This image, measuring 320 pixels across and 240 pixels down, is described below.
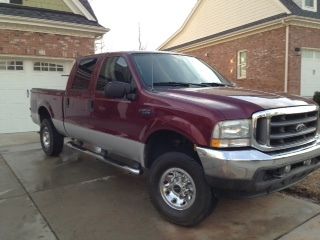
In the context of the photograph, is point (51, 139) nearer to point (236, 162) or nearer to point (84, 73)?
point (84, 73)

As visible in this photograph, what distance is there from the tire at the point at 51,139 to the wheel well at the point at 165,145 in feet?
11.3

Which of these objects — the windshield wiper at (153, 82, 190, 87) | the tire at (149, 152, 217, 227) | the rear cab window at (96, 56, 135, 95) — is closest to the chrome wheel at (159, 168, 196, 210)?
the tire at (149, 152, 217, 227)

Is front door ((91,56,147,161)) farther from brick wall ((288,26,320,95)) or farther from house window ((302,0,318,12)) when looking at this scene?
house window ((302,0,318,12))

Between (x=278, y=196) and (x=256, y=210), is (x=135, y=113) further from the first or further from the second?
(x=278, y=196)

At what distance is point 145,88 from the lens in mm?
4676

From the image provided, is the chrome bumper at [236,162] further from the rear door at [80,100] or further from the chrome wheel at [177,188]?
the rear door at [80,100]

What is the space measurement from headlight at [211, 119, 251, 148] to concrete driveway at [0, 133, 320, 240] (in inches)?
41.2

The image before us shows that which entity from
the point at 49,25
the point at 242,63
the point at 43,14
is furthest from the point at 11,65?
the point at 242,63

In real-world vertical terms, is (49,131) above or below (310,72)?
below

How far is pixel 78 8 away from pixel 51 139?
24.2ft

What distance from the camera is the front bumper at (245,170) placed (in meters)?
3.57

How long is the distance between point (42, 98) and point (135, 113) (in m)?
3.68

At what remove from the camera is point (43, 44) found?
473 inches

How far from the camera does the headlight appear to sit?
144 inches
